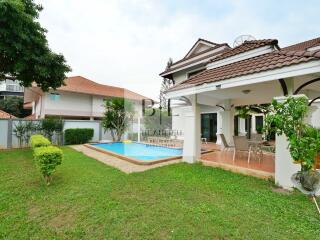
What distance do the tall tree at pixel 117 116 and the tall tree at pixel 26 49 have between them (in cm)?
518

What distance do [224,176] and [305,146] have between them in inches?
146

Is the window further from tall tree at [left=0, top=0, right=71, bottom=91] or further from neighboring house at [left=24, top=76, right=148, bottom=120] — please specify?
tall tree at [left=0, top=0, right=71, bottom=91]

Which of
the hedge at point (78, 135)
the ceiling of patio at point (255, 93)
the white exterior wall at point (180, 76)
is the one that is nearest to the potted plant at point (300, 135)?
the ceiling of patio at point (255, 93)

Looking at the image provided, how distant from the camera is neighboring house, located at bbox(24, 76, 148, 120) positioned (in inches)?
1078

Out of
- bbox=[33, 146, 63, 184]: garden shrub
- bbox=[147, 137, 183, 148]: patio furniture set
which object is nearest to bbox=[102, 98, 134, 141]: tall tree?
bbox=[147, 137, 183, 148]: patio furniture set

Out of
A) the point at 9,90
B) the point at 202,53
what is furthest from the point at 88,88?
the point at 9,90

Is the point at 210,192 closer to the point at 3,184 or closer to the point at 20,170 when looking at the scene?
the point at 3,184

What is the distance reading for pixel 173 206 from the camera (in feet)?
16.9

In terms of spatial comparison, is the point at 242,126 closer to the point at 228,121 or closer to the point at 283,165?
the point at 228,121

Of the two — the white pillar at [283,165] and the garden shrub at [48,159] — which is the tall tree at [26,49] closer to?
the garden shrub at [48,159]

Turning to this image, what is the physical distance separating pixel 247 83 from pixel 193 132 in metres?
3.95

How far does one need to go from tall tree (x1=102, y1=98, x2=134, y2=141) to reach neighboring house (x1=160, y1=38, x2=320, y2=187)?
7.25 m

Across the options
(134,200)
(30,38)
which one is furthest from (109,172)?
(30,38)

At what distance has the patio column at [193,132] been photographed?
33.5 ft
